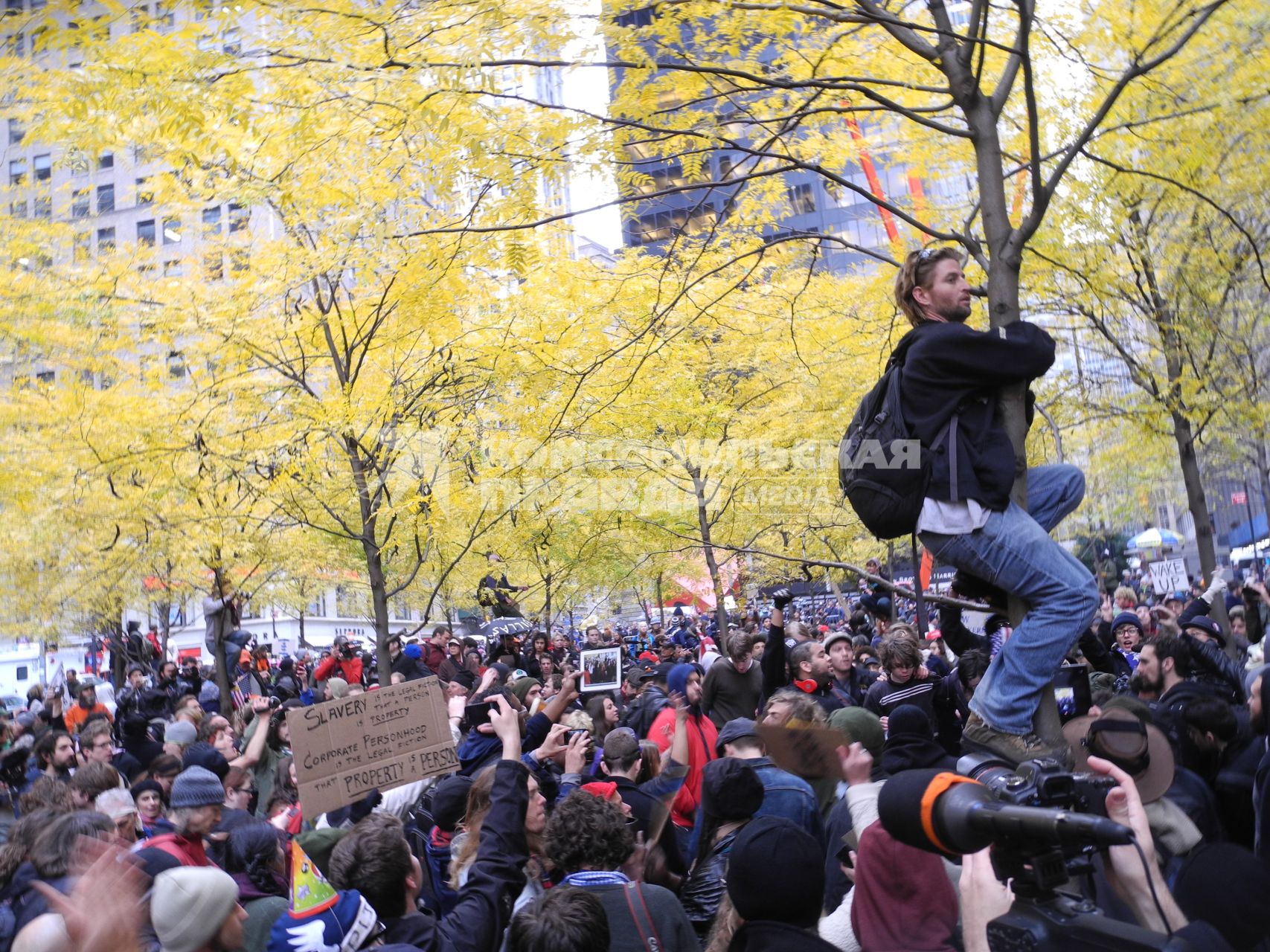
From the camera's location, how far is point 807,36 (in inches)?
305

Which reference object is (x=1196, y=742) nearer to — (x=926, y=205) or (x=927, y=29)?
(x=927, y=29)

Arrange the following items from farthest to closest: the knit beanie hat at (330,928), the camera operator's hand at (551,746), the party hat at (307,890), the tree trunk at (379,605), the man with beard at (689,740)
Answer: the tree trunk at (379,605), the man with beard at (689,740), the camera operator's hand at (551,746), the party hat at (307,890), the knit beanie hat at (330,928)

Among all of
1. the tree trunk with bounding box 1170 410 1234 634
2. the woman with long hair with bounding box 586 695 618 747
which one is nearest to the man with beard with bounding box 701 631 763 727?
the woman with long hair with bounding box 586 695 618 747

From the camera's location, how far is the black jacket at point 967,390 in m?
3.32

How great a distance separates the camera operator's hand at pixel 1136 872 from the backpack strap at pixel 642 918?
1679 millimetres

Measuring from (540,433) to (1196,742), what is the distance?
5683 mm

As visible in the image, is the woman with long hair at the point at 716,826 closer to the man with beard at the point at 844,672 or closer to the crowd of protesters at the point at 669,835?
the crowd of protesters at the point at 669,835

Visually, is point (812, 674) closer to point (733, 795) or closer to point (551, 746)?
point (551, 746)

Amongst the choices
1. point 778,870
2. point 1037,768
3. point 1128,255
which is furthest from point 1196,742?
point 1128,255

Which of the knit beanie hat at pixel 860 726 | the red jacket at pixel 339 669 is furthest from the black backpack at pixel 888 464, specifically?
the red jacket at pixel 339 669

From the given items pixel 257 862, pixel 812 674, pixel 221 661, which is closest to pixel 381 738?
pixel 257 862

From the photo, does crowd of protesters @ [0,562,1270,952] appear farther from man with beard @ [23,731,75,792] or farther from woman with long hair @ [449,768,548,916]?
man with beard @ [23,731,75,792]

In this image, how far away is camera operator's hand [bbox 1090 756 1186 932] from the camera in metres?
2.90

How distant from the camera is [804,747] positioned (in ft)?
17.5
